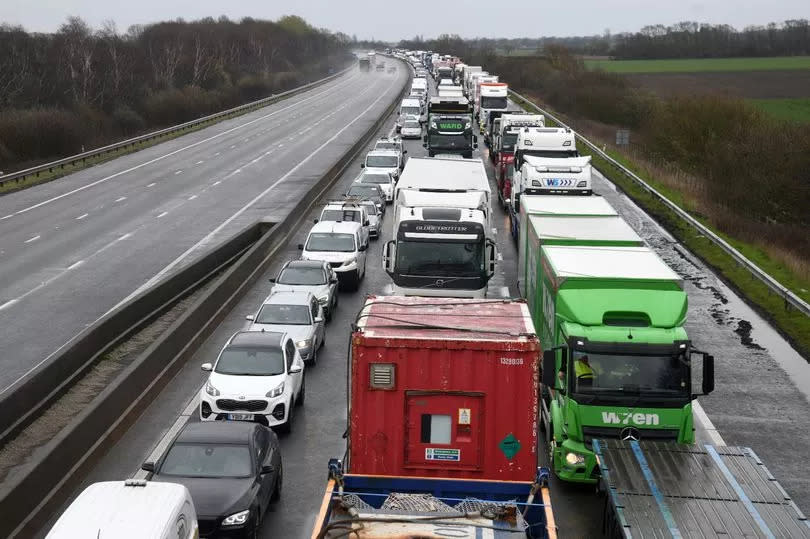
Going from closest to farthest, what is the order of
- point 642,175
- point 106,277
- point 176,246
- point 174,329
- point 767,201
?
point 174,329 < point 106,277 < point 176,246 < point 767,201 < point 642,175

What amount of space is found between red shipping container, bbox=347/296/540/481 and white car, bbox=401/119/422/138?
194 ft

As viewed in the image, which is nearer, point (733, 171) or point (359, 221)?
point (359, 221)

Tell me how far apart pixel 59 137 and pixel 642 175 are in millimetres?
41115

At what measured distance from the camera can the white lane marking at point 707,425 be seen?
17.9 meters

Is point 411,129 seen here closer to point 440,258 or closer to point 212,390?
point 440,258

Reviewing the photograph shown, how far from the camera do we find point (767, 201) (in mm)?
48969

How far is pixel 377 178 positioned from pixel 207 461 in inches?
1315

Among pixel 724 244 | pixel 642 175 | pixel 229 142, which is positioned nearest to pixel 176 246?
pixel 724 244

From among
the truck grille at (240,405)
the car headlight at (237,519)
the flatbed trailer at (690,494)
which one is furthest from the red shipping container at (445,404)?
the truck grille at (240,405)

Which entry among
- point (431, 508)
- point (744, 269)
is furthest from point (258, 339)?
point (744, 269)

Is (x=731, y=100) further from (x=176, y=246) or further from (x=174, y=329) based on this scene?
(x=174, y=329)

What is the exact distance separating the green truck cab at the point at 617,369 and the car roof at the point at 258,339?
5.61 meters

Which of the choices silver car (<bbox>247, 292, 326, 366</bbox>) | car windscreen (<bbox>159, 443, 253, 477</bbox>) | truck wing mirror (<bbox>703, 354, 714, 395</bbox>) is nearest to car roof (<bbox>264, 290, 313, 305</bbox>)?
silver car (<bbox>247, 292, 326, 366</bbox>)

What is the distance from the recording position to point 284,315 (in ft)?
74.7
